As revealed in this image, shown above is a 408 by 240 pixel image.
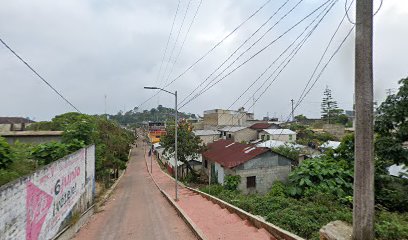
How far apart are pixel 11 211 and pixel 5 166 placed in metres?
2.70

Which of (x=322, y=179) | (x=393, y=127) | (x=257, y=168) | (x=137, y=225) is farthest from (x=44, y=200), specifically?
(x=257, y=168)

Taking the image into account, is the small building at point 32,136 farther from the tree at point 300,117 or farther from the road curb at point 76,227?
the tree at point 300,117

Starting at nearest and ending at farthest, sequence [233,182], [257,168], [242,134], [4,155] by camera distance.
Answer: [4,155], [233,182], [257,168], [242,134]

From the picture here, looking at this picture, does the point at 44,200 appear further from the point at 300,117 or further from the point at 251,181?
the point at 300,117

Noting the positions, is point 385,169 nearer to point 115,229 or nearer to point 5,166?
point 115,229

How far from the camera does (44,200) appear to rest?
28.9 feet

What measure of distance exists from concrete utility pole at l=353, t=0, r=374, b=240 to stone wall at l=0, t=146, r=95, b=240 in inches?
286

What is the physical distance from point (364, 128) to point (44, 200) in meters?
9.17

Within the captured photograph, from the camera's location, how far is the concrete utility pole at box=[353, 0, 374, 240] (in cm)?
506

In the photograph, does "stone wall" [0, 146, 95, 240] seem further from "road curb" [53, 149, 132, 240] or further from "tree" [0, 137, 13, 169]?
"tree" [0, 137, 13, 169]

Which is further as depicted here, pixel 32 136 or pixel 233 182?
pixel 32 136

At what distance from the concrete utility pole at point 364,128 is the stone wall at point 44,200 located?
7258 millimetres

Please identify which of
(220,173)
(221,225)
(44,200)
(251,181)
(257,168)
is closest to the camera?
(44,200)

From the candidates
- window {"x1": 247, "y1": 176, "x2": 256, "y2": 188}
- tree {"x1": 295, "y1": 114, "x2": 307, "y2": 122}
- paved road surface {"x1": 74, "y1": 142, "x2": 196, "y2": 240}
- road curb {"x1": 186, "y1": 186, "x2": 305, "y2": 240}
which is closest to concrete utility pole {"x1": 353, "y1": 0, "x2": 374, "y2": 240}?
road curb {"x1": 186, "y1": 186, "x2": 305, "y2": 240}
